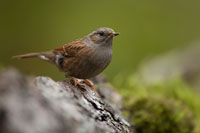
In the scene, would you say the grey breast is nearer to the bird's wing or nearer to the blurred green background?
the bird's wing

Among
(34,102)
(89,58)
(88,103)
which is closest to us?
(34,102)

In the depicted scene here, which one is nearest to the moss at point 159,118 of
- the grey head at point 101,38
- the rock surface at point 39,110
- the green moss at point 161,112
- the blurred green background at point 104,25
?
the green moss at point 161,112

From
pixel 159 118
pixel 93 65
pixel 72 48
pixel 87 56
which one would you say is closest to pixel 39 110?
pixel 93 65

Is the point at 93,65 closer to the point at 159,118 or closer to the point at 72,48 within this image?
the point at 72,48

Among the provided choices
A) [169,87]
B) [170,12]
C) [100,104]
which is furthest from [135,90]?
[170,12]

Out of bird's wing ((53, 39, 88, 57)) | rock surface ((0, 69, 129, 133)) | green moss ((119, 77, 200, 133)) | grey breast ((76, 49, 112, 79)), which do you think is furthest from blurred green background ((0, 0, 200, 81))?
rock surface ((0, 69, 129, 133))

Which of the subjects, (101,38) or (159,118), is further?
(159,118)

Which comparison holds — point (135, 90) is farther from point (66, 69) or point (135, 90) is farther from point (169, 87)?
point (66, 69)

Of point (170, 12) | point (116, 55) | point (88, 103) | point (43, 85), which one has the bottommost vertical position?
point (43, 85)
